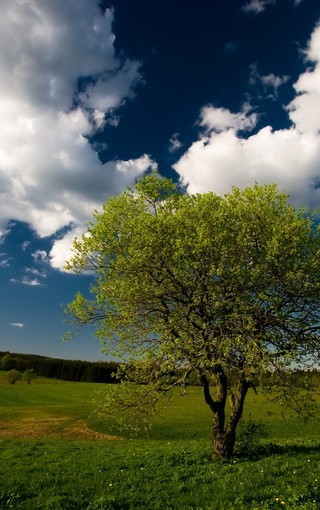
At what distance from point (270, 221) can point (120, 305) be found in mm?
9147

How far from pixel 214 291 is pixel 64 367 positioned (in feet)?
493

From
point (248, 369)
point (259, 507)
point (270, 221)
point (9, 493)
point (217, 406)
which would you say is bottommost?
point (9, 493)

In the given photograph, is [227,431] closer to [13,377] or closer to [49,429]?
[49,429]

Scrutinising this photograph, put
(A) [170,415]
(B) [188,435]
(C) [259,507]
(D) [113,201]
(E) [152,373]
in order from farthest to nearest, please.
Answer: (A) [170,415], (B) [188,435], (D) [113,201], (E) [152,373], (C) [259,507]

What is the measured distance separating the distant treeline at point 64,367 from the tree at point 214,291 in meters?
135

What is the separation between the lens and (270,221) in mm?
20500

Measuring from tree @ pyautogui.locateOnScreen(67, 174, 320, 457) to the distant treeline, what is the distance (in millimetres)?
134761

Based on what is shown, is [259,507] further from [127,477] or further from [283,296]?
[283,296]

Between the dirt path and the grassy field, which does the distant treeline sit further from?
the grassy field

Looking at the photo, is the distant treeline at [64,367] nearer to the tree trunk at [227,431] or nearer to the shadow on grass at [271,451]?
the shadow on grass at [271,451]

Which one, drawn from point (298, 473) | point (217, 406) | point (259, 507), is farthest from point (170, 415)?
point (259, 507)

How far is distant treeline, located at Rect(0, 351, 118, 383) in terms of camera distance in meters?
152

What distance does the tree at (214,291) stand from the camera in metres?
19.1

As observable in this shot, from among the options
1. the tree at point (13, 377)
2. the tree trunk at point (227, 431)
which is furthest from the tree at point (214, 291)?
the tree at point (13, 377)
